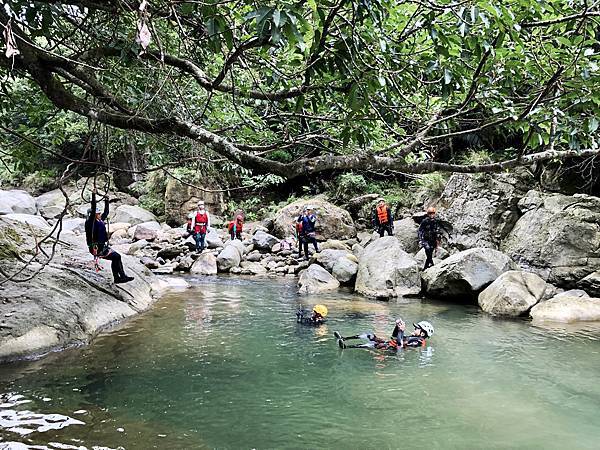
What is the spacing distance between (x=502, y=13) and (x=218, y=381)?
16.2ft

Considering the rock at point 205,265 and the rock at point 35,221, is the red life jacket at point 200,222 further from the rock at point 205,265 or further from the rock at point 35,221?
the rock at point 35,221

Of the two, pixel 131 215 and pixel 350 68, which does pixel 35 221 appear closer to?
pixel 131 215

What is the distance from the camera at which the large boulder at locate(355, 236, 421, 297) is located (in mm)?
12297

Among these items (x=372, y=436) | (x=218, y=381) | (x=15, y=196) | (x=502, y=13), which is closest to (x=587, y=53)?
(x=502, y=13)

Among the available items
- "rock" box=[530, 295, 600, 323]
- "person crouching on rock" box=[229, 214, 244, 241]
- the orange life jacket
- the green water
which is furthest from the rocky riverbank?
the orange life jacket

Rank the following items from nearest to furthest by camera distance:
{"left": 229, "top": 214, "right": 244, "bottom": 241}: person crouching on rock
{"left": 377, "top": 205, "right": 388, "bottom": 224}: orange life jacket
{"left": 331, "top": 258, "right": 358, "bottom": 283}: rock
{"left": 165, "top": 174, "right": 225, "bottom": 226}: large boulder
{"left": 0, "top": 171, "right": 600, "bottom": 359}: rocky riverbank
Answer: {"left": 0, "top": 171, "right": 600, "bottom": 359}: rocky riverbank, {"left": 331, "top": 258, "right": 358, "bottom": 283}: rock, {"left": 377, "top": 205, "right": 388, "bottom": 224}: orange life jacket, {"left": 229, "top": 214, "right": 244, "bottom": 241}: person crouching on rock, {"left": 165, "top": 174, "right": 225, "bottom": 226}: large boulder

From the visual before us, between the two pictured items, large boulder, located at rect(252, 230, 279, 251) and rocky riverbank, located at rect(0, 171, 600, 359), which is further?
large boulder, located at rect(252, 230, 279, 251)

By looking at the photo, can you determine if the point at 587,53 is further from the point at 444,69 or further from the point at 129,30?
the point at 129,30

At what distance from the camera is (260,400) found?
211 inches

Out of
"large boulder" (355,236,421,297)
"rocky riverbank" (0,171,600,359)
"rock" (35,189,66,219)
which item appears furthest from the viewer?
"rock" (35,189,66,219)

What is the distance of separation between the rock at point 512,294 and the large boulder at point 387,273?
2006mm

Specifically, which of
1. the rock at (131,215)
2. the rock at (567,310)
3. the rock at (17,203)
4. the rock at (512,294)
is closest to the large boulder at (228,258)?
the rock at (131,215)

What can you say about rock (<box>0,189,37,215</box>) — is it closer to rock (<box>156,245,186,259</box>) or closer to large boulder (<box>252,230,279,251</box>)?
rock (<box>156,245,186,259</box>)

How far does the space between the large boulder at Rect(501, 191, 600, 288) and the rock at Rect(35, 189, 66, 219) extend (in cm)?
2076
